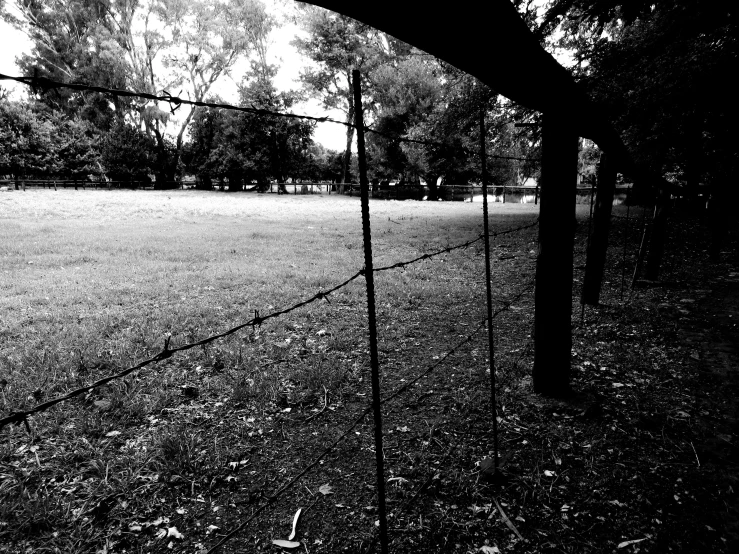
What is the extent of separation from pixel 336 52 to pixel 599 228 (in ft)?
128

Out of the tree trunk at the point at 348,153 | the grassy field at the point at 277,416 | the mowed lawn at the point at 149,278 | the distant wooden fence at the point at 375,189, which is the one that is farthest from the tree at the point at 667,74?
the tree trunk at the point at 348,153

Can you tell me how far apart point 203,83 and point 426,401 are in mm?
46969

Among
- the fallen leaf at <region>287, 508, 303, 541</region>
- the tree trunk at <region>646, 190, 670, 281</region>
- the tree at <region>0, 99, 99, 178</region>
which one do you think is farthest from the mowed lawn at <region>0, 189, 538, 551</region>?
the tree at <region>0, 99, 99, 178</region>

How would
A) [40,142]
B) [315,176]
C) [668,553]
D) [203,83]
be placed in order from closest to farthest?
1. [668,553]
2. [40,142]
3. [203,83]
4. [315,176]

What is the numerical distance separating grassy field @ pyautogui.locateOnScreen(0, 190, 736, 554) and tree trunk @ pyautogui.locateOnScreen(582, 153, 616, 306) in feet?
1.44

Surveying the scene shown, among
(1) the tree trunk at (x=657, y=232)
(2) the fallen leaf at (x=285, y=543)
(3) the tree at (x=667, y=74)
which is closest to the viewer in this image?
(2) the fallen leaf at (x=285, y=543)

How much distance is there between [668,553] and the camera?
236cm

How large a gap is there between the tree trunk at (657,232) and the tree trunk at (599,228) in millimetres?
2157

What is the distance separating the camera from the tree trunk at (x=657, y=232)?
7598 millimetres

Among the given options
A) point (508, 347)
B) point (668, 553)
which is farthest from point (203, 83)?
point (668, 553)

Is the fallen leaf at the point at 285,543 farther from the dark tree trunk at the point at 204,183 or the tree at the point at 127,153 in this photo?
the tree at the point at 127,153

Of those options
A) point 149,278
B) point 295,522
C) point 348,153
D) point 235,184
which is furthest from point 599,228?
point 235,184

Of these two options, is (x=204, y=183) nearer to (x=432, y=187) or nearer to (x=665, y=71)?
(x=432, y=187)

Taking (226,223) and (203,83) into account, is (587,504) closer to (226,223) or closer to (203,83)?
(226,223)
